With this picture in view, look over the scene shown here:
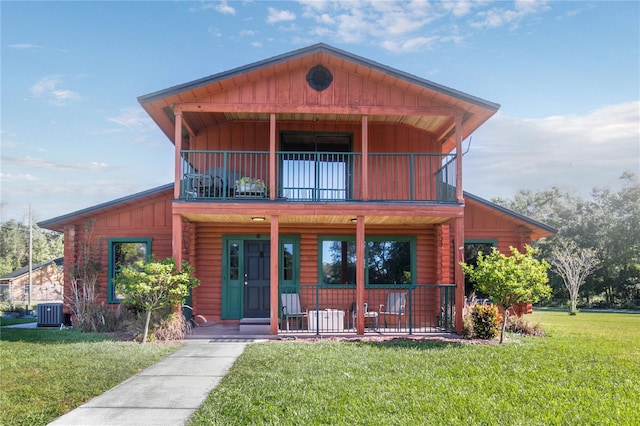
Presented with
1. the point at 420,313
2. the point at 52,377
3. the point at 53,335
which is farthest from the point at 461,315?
the point at 53,335

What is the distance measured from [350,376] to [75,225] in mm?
9683

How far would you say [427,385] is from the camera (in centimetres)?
660

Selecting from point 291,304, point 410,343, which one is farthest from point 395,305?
point 410,343

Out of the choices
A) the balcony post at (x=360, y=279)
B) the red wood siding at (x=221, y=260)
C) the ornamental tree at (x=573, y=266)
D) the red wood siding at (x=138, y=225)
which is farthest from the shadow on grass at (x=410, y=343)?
the ornamental tree at (x=573, y=266)

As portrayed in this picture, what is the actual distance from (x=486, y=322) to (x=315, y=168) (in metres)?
5.64

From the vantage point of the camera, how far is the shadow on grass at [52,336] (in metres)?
10.3

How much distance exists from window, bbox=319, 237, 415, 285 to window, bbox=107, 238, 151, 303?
486cm

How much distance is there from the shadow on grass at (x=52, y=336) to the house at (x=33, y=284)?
80.9 feet

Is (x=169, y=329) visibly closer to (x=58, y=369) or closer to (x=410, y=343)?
(x=58, y=369)

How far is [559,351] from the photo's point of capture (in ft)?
30.4

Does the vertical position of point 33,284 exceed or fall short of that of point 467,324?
it falls short

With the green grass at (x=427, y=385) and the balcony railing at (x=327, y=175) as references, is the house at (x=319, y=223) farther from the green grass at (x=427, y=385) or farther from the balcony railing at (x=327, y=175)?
the green grass at (x=427, y=385)

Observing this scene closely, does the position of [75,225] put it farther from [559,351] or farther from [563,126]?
[563,126]

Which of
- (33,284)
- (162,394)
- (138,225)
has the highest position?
(138,225)
